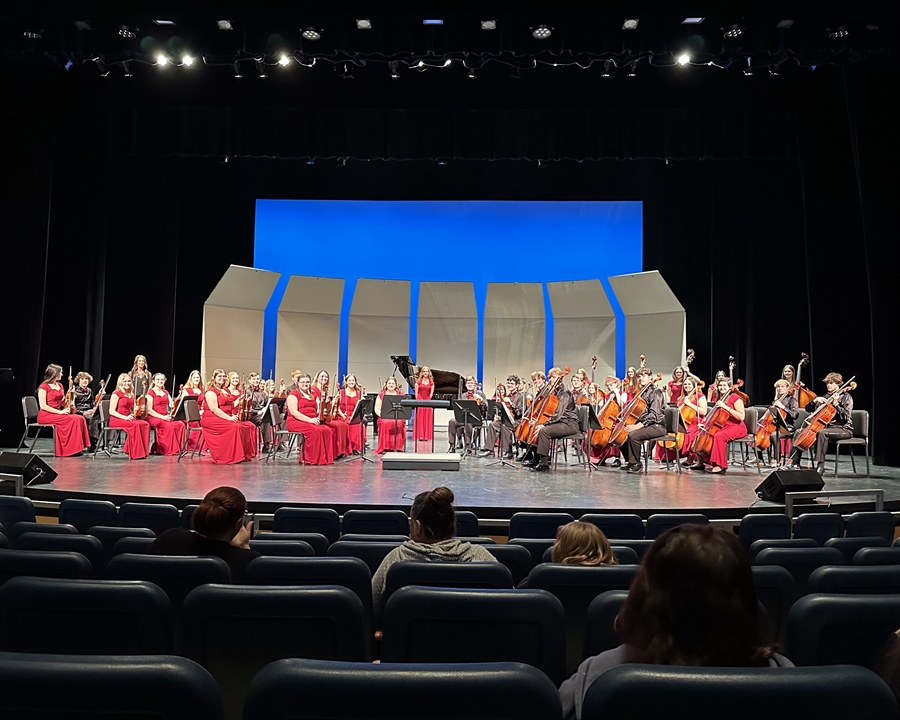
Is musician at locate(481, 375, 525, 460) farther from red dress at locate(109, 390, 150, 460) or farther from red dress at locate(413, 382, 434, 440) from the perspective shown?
red dress at locate(109, 390, 150, 460)

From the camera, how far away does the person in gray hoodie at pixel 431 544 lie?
2662mm

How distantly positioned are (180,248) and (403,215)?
520cm

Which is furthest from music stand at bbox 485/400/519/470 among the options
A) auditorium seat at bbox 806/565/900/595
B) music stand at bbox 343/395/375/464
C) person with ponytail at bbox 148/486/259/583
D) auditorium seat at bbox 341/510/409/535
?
auditorium seat at bbox 806/565/900/595

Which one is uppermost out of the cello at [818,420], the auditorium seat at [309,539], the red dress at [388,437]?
the cello at [818,420]

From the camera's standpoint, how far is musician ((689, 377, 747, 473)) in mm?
9484

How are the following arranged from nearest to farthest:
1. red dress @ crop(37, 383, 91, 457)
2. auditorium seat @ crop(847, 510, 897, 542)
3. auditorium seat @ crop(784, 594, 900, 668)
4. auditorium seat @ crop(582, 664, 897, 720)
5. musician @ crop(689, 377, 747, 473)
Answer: auditorium seat @ crop(582, 664, 897, 720) < auditorium seat @ crop(784, 594, 900, 668) < auditorium seat @ crop(847, 510, 897, 542) < musician @ crop(689, 377, 747, 473) < red dress @ crop(37, 383, 91, 457)

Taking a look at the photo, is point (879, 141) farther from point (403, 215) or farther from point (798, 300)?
point (403, 215)

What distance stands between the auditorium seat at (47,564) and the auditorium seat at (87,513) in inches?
94.6

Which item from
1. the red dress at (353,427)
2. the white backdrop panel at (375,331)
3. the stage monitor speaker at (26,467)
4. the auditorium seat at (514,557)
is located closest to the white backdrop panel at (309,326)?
the white backdrop panel at (375,331)

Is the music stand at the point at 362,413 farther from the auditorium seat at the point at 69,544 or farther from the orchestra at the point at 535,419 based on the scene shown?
the auditorium seat at the point at 69,544

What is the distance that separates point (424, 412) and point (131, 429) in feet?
17.1

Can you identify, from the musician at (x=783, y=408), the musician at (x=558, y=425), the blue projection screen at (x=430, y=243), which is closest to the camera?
the musician at (x=558, y=425)

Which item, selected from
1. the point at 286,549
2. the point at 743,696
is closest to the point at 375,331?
the point at 286,549

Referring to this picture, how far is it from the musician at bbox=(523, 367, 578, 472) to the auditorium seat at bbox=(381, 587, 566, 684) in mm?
7659
